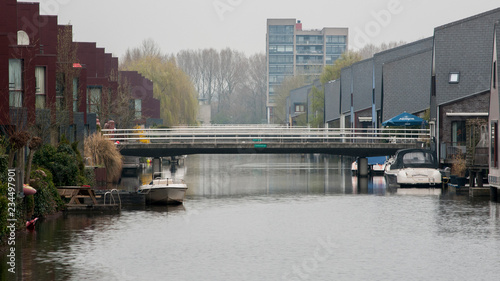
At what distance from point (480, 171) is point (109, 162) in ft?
77.4

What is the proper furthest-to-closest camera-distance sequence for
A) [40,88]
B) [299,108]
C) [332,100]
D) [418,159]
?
[299,108]
[332,100]
[418,159]
[40,88]

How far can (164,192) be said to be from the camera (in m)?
39.1

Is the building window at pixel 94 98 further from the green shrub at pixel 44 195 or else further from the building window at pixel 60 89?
the green shrub at pixel 44 195

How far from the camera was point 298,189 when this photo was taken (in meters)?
49.3

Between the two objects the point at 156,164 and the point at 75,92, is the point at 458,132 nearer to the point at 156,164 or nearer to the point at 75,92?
the point at 156,164

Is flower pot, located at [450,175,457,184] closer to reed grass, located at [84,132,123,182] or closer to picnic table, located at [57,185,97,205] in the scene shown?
reed grass, located at [84,132,123,182]

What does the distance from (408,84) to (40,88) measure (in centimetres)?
3393

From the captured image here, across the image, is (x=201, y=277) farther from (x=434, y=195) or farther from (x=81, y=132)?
(x=81, y=132)

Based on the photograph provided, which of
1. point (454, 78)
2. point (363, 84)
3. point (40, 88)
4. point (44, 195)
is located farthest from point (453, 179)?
point (363, 84)

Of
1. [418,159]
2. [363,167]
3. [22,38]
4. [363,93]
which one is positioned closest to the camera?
[22,38]

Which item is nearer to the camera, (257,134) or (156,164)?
(257,134)

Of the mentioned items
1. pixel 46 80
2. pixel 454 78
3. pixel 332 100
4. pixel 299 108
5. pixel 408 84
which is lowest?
pixel 46 80

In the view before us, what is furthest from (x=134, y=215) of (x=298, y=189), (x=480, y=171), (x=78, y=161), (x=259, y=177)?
(x=259, y=177)

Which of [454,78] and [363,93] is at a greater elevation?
[363,93]
